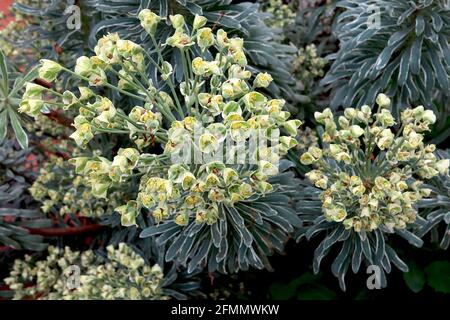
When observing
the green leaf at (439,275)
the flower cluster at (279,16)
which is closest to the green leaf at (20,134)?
the flower cluster at (279,16)

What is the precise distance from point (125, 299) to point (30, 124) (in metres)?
0.60

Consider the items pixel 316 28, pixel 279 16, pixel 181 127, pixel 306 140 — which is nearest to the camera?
pixel 181 127

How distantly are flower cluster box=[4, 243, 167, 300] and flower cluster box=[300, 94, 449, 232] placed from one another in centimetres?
51

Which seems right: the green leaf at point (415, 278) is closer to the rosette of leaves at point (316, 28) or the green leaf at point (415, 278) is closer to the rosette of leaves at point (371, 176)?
the rosette of leaves at point (371, 176)

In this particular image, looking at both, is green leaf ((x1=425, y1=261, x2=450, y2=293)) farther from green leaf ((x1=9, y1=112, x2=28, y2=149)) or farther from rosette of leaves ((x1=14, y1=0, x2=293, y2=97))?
green leaf ((x1=9, y1=112, x2=28, y2=149))

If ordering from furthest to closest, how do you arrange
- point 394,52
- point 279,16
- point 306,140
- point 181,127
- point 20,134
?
point 279,16 < point 306,140 < point 394,52 < point 20,134 < point 181,127

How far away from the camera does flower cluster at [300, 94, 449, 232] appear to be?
1.09 meters

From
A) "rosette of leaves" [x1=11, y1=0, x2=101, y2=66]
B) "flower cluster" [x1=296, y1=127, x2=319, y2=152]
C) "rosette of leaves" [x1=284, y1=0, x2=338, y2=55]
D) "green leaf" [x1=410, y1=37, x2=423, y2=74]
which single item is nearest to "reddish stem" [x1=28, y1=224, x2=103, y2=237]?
"rosette of leaves" [x1=11, y1=0, x2=101, y2=66]

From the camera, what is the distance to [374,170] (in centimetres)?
121

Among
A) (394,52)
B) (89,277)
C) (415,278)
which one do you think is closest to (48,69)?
(89,277)

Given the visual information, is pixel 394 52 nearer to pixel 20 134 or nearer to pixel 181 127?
pixel 181 127

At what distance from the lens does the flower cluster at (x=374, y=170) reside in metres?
1.09

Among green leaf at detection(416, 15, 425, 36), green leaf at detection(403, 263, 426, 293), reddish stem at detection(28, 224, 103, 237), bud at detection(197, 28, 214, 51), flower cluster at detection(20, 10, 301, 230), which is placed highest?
bud at detection(197, 28, 214, 51)

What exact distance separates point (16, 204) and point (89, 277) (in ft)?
1.73
